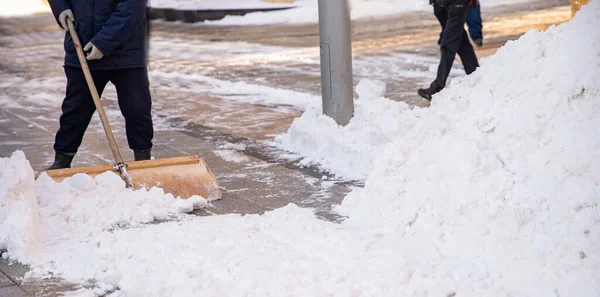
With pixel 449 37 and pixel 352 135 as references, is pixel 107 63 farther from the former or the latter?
pixel 449 37

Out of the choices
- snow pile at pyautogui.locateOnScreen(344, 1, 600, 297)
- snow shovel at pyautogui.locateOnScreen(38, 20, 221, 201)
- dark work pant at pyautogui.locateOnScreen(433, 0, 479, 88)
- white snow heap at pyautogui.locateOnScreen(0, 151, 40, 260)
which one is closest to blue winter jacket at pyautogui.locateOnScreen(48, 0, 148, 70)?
snow shovel at pyautogui.locateOnScreen(38, 20, 221, 201)

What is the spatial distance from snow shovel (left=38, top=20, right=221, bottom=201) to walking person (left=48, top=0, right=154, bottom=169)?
0.23 m

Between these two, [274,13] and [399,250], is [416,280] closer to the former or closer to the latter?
[399,250]

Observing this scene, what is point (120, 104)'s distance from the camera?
18.8ft

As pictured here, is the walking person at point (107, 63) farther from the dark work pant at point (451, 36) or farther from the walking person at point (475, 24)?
the walking person at point (475, 24)

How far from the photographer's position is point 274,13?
23.0 metres

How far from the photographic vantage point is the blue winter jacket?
5.47 metres

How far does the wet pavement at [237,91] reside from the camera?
5.64 m

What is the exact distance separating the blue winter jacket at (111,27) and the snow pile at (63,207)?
37.2 inches

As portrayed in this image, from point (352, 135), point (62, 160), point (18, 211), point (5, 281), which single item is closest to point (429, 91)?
point (352, 135)

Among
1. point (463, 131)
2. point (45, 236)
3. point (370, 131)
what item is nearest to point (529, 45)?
point (463, 131)

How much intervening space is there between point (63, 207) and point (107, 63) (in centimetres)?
123

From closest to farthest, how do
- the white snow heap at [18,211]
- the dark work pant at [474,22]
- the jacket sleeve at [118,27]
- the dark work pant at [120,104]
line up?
the white snow heap at [18,211] → the jacket sleeve at [118,27] → the dark work pant at [120,104] → the dark work pant at [474,22]

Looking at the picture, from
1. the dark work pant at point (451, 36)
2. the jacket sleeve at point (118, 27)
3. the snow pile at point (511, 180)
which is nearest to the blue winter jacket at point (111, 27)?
the jacket sleeve at point (118, 27)
